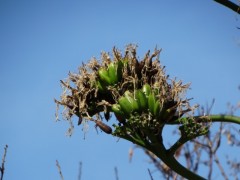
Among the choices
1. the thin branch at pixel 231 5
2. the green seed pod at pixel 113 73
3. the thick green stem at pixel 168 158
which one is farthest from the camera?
the green seed pod at pixel 113 73

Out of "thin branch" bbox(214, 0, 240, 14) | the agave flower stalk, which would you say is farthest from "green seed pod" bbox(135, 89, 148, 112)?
"thin branch" bbox(214, 0, 240, 14)

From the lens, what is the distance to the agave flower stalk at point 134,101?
2.88m

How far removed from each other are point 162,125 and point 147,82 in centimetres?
34

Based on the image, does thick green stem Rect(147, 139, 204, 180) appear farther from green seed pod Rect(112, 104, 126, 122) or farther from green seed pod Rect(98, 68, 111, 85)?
green seed pod Rect(98, 68, 111, 85)

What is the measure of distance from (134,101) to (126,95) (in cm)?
10

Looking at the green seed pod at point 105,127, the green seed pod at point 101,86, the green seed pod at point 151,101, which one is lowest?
the green seed pod at point 105,127

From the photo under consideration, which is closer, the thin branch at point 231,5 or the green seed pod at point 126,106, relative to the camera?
the thin branch at point 231,5

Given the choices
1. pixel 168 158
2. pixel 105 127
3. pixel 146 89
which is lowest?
pixel 168 158

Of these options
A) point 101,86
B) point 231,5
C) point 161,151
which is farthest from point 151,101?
point 231,5

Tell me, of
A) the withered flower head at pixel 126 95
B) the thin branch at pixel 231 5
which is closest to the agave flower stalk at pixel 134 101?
the withered flower head at pixel 126 95

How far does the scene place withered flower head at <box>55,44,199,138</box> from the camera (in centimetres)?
290

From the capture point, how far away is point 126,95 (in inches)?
117

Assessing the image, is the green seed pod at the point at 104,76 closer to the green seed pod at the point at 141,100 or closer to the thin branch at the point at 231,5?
the green seed pod at the point at 141,100

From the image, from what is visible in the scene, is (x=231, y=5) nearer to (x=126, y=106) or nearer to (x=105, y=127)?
(x=126, y=106)
